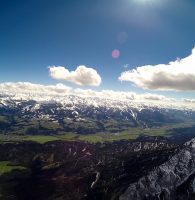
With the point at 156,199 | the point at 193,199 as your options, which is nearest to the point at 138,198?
the point at 156,199

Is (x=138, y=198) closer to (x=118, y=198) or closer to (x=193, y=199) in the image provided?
(x=118, y=198)

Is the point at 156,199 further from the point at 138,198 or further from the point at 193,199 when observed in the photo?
the point at 193,199

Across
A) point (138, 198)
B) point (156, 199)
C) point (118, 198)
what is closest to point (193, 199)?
point (156, 199)

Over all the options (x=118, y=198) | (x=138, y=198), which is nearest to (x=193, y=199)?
(x=138, y=198)

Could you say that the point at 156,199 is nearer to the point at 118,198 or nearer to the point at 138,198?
the point at 138,198

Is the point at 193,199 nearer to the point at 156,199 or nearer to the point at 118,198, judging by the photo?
the point at 156,199
